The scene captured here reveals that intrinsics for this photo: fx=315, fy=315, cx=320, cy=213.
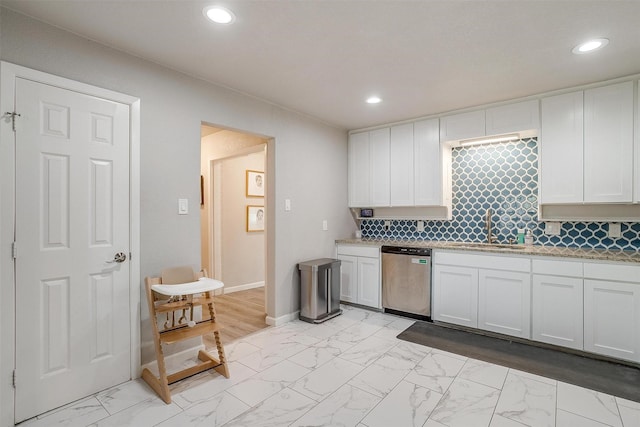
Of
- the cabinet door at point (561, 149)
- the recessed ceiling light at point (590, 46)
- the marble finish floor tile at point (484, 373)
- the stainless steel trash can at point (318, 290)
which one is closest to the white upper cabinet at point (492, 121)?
the cabinet door at point (561, 149)

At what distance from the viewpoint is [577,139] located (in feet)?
9.78

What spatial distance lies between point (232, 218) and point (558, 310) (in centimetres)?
437

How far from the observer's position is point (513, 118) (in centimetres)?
331

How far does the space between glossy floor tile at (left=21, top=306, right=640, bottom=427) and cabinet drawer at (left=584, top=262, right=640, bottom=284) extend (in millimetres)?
975

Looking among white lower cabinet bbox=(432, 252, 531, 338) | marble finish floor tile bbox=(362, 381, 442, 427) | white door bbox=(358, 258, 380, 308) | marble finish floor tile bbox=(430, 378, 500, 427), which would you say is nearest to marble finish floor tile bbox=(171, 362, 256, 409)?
marble finish floor tile bbox=(362, 381, 442, 427)

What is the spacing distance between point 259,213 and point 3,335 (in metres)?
3.94

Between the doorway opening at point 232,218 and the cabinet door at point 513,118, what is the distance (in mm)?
2842

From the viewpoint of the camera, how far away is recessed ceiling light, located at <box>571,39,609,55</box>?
2.19 metres

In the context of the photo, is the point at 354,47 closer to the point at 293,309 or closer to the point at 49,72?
the point at 49,72

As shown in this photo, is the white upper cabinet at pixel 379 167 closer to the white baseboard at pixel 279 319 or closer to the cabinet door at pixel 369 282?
the cabinet door at pixel 369 282

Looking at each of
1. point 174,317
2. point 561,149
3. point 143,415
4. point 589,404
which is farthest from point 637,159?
point 143,415

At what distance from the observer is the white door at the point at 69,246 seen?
6.33 feet

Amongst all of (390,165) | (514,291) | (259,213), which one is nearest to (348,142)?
(390,165)

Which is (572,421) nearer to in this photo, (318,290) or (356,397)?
(356,397)
